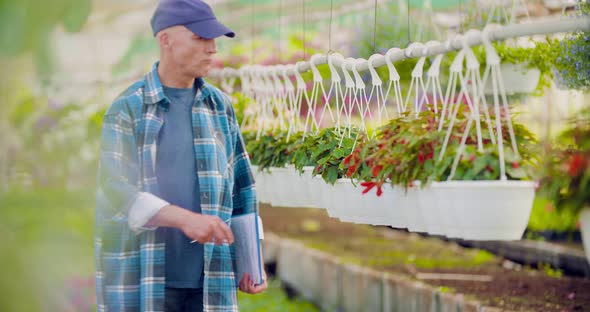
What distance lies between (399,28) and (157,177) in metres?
2.30

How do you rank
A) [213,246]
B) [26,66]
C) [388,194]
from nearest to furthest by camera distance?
[26,66] < [388,194] < [213,246]

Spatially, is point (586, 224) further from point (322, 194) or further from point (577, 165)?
point (322, 194)

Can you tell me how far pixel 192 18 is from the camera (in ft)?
8.09

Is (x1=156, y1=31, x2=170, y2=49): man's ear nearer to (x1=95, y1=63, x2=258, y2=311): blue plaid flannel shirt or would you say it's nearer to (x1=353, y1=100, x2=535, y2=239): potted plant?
(x1=95, y1=63, x2=258, y2=311): blue plaid flannel shirt

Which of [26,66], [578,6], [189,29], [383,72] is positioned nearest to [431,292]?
[383,72]

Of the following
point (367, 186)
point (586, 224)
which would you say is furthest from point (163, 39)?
point (586, 224)

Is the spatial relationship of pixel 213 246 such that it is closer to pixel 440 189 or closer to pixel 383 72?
pixel 440 189

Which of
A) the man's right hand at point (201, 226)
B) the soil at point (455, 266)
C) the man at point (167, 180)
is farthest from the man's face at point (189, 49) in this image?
the soil at point (455, 266)

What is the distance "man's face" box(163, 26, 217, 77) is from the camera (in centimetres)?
247

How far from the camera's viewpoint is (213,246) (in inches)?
98.3

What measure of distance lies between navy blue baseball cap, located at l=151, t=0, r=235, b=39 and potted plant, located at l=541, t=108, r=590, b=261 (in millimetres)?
1118

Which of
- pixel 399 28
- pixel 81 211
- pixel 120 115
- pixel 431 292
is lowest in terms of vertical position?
pixel 431 292

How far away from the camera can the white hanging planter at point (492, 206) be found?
1.79 metres

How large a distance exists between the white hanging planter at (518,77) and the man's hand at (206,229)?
1.66 metres
